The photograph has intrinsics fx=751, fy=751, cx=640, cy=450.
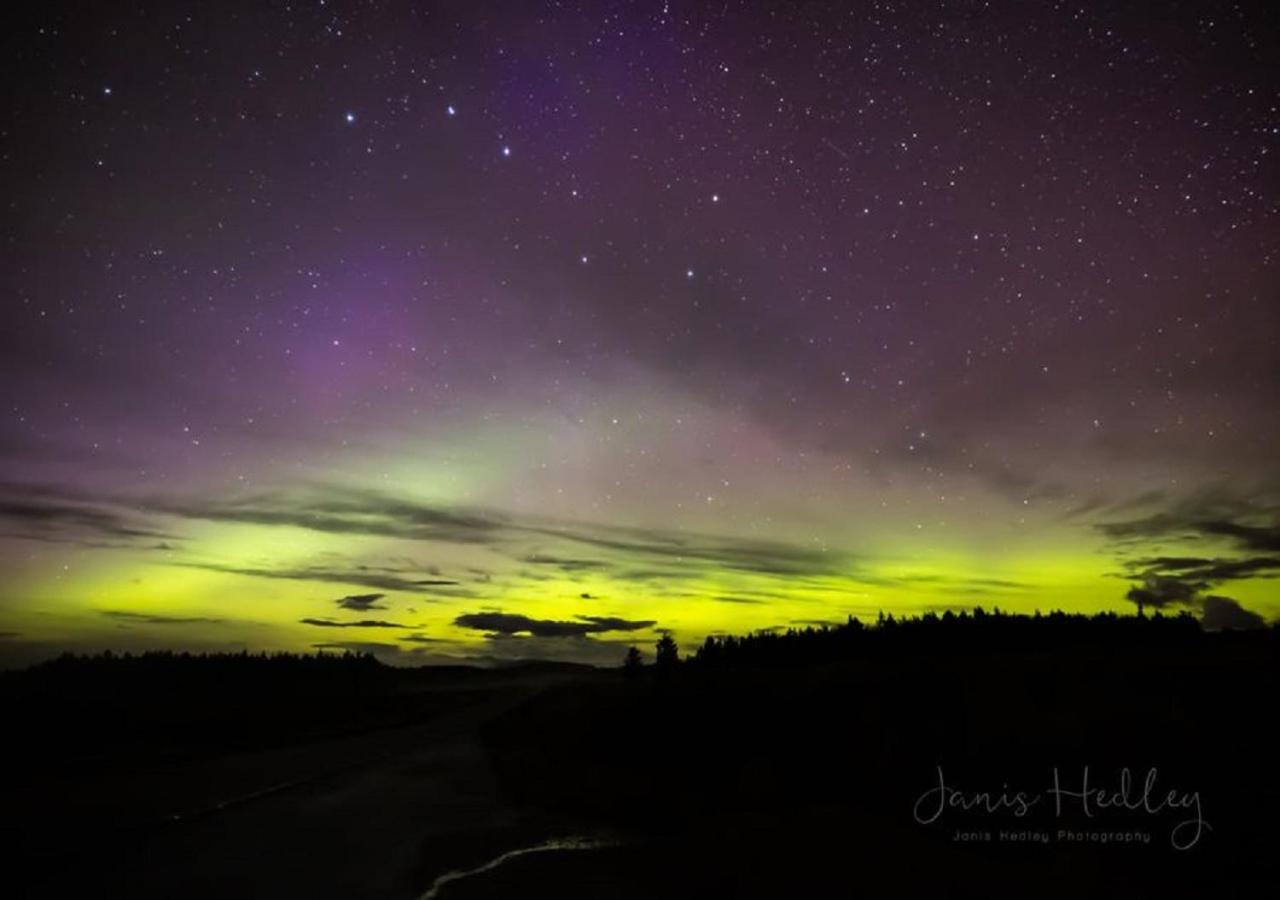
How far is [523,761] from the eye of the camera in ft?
110

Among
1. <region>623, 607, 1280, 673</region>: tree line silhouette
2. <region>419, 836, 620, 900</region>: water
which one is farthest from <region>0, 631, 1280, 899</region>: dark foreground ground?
<region>623, 607, 1280, 673</region>: tree line silhouette

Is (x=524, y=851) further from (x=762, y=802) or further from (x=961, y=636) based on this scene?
(x=961, y=636)

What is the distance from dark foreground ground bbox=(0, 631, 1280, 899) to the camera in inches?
586

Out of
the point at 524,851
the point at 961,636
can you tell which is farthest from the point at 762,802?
the point at 961,636

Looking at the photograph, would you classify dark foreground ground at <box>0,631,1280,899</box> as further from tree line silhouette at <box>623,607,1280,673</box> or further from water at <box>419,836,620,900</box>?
tree line silhouette at <box>623,607,1280,673</box>

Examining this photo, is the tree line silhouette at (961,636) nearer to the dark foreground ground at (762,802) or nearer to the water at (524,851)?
the dark foreground ground at (762,802)

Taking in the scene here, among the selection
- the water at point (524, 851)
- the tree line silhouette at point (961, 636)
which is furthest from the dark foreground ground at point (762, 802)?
the tree line silhouette at point (961, 636)

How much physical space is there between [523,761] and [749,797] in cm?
1509

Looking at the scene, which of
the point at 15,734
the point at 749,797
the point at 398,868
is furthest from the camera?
the point at 15,734

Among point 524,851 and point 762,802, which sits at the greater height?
point 762,802

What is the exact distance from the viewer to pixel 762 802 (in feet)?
70.0

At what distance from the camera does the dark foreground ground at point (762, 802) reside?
14.9m

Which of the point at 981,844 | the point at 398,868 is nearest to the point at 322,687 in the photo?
the point at 398,868

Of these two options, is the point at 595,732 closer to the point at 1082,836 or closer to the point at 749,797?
the point at 749,797
